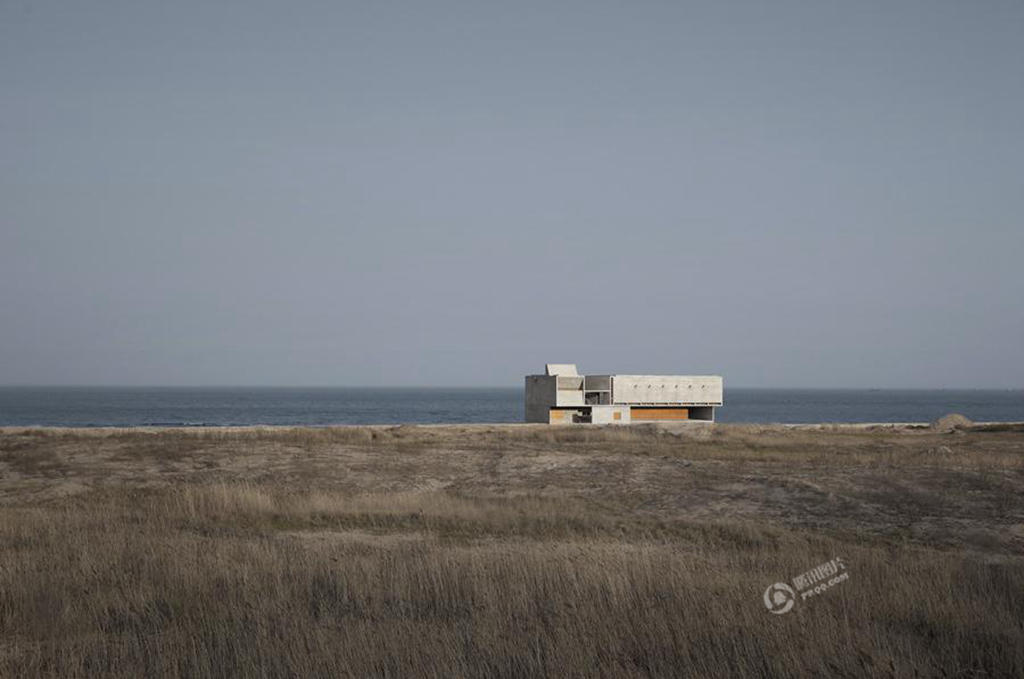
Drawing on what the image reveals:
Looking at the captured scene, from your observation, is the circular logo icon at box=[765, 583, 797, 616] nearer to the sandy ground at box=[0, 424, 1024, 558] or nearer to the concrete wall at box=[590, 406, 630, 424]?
the sandy ground at box=[0, 424, 1024, 558]

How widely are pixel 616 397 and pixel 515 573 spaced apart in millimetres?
59917

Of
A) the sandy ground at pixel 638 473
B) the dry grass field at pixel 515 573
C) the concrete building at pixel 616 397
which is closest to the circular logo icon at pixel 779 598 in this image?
the dry grass field at pixel 515 573

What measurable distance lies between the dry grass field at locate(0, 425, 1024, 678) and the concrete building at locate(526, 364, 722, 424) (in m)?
40.2

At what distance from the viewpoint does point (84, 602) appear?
12.1 metres

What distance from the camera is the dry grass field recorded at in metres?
9.46

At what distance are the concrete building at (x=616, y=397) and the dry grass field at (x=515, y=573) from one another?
40191mm

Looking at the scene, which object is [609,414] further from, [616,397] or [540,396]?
[540,396]

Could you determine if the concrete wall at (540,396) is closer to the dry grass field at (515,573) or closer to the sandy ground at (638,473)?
the sandy ground at (638,473)

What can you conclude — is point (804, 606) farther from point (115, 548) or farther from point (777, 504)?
point (777, 504)

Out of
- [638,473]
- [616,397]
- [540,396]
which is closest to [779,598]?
[638,473]

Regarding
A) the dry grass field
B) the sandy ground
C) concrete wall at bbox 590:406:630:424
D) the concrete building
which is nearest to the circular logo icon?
the dry grass field

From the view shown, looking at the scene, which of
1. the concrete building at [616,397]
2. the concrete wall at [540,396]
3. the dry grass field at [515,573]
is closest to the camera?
the dry grass field at [515,573]

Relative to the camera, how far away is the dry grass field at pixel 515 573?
31.0 feet

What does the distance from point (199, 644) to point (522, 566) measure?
5039mm
